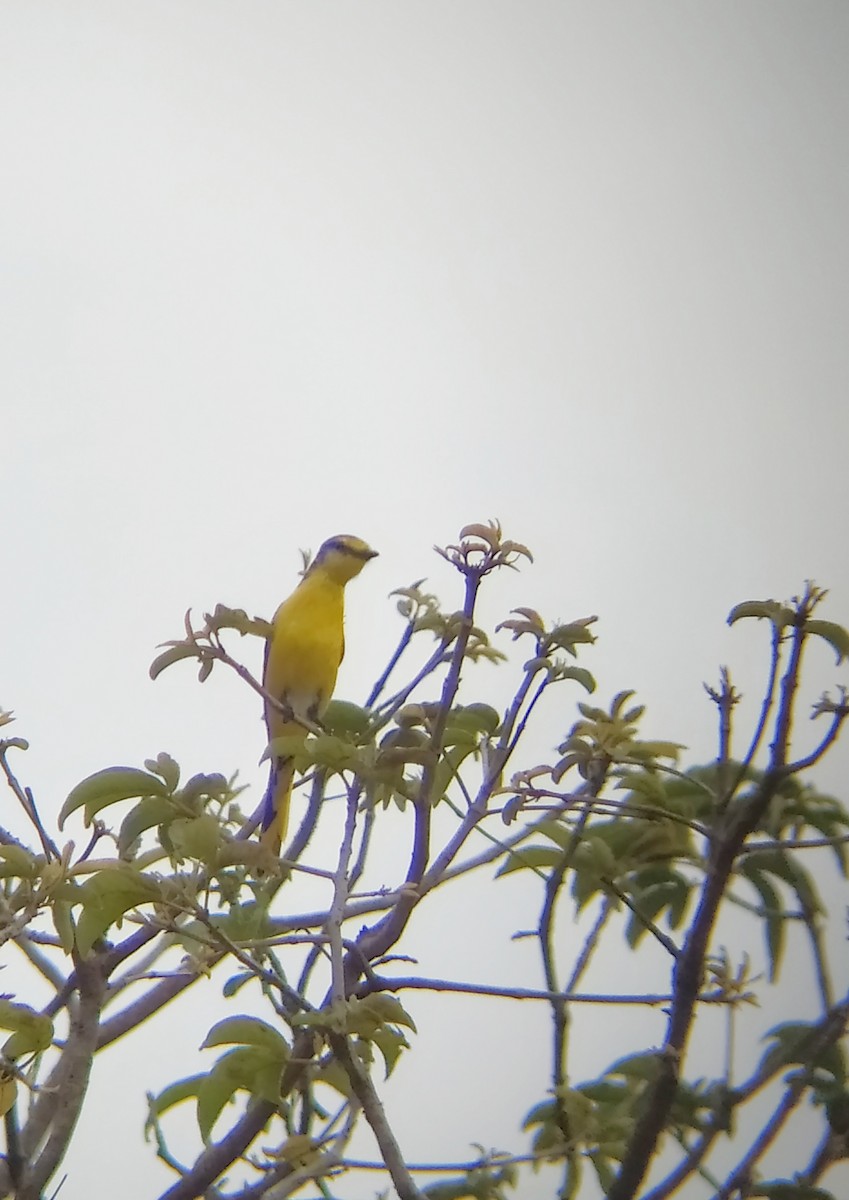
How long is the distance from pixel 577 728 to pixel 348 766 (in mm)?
216

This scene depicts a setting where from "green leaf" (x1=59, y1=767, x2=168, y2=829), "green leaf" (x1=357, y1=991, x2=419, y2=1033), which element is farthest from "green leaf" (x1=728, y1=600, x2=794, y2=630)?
"green leaf" (x1=59, y1=767, x2=168, y2=829)

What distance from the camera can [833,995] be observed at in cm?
117

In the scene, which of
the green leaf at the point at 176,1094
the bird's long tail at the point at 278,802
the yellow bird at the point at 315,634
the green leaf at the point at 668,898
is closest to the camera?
the green leaf at the point at 176,1094

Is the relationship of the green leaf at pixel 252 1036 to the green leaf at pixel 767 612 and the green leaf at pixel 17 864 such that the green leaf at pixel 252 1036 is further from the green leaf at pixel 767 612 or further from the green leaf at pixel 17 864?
the green leaf at pixel 767 612

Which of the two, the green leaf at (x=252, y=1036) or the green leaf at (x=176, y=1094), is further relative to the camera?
the green leaf at (x=176, y=1094)

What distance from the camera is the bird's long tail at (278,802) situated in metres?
1.41

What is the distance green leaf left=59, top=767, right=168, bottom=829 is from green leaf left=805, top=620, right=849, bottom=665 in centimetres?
56

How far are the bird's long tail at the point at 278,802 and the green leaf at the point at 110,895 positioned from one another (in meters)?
0.27

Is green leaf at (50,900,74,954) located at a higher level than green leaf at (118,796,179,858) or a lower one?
lower

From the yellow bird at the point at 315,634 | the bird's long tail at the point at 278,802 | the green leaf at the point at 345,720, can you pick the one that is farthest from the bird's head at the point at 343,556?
the green leaf at the point at 345,720

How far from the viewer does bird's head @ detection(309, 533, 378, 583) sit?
229 cm

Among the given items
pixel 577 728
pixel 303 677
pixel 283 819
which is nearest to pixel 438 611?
pixel 577 728

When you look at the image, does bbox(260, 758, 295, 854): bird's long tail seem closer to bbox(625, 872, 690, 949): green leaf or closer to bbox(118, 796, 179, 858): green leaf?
bbox(118, 796, 179, 858): green leaf

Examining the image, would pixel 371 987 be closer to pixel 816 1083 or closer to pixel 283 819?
pixel 816 1083
